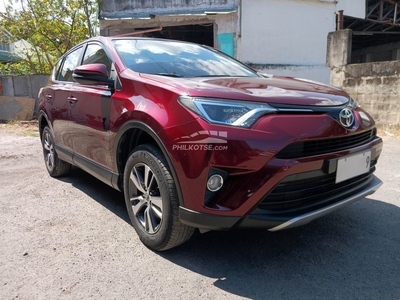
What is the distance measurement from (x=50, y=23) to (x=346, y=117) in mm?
11503

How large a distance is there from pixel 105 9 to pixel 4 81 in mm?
4151

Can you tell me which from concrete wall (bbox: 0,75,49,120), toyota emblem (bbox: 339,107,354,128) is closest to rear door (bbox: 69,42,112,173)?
toyota emblem (bbox: 339,107,354,128)

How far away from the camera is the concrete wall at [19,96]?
34.4 feet

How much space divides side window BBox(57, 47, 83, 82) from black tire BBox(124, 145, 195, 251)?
178cm

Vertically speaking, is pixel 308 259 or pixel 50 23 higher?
pixel 50 23

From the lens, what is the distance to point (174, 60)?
2979 millimetres

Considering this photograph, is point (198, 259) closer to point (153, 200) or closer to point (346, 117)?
point (153, 200)

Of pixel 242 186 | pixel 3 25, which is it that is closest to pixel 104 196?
Answer: pixel 242 186

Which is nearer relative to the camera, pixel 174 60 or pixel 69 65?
pixel 174 60

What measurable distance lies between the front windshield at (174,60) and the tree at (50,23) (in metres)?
9.31

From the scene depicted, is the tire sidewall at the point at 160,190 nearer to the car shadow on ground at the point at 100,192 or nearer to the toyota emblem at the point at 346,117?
the car shadow on ground at the point at 100,192

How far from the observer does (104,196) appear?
147 inches

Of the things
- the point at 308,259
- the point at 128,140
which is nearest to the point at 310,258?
the point at 308,259

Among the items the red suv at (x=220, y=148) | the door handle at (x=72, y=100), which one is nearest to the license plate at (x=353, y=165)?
the red suv at (x=220, y=148)
